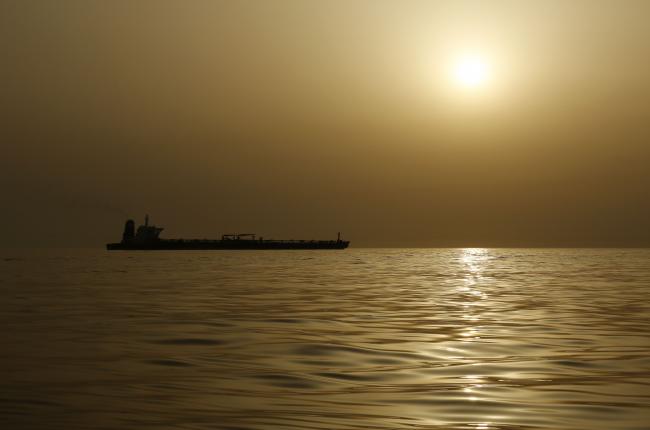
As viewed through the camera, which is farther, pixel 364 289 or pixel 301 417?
pixel 364 289

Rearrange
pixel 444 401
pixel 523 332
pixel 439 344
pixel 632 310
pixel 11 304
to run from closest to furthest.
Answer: pixel 444 401
pixel 439 344
pixel 523 332
pixel 632 310
pixel 11 304

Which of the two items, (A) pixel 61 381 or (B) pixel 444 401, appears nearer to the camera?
(B) pixel 444 401

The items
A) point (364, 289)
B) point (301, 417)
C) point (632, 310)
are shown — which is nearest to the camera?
point (301, 417)

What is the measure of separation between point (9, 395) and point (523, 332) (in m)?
14.0

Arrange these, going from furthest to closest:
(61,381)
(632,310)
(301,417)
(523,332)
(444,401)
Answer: (632,310) < (523,332) < (61,381) < (444,401) < (301,417)

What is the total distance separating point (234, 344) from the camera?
62.6ft

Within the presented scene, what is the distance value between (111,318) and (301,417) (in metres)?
15.9

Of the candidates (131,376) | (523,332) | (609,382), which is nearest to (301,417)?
(131,376)

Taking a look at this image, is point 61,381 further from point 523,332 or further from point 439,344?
point 523,332

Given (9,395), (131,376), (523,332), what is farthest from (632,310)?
(9,395)

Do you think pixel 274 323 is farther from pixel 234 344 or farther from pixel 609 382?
pixel 609 382

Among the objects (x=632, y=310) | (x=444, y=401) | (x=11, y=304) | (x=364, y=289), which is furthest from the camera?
(x=364, y=289)

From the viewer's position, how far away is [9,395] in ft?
40.4

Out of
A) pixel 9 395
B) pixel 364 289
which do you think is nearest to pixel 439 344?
pixel 9 395
